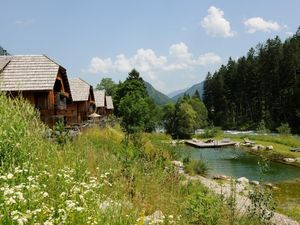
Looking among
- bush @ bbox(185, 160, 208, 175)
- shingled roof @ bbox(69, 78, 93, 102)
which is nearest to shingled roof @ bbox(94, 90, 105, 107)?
shingled roof @ bbox(69, 78, 93, 102)

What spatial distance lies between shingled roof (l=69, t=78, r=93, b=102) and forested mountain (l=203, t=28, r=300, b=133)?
31703 mm

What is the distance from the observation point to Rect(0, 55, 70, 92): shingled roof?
2386 cm

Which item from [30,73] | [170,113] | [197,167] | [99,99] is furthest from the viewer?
[170,113]

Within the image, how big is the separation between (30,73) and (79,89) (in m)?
20.4

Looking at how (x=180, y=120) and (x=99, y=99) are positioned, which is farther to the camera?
(x=180, y=120)

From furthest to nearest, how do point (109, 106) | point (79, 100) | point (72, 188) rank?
point (109, 106) < point (79, 100) < point (72, 188)

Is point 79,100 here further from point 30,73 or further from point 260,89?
point 260,89

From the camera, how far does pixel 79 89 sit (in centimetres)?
4491

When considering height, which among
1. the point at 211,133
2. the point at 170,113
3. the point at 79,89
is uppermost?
the point at 79,89

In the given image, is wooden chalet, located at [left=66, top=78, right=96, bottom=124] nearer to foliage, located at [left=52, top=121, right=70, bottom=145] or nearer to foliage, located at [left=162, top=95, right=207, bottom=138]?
foliage, located at [left=162, top=95, right=207, bottom=138]

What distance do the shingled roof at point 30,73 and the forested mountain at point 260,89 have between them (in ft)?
144

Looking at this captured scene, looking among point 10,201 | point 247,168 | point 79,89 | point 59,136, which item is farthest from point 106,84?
point 10,201

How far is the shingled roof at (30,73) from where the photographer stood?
23.9m

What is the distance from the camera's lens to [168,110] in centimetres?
7356
